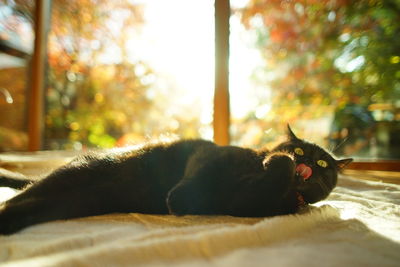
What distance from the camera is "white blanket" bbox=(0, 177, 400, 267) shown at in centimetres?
49

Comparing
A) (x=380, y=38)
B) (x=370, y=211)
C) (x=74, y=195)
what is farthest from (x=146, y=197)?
(x=380, y=38)

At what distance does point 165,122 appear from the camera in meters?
3.15

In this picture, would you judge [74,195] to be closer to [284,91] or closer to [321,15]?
[284,91]

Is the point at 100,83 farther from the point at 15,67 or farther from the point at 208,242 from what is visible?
the point at 208,242

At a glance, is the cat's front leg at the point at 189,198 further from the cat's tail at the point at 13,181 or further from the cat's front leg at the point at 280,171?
the cat's tail at the point at 13,181

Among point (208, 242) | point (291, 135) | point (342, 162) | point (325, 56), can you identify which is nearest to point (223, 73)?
point (325, 56)

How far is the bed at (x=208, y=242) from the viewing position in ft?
1.60

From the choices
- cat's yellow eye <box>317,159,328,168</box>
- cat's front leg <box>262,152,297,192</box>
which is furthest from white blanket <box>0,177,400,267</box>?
cat's yellow eye <box>317,159,328,168</box>

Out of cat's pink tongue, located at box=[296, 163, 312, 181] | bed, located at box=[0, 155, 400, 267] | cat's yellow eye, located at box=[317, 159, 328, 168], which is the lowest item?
bed, located at box=[0, 155, 400, 267]

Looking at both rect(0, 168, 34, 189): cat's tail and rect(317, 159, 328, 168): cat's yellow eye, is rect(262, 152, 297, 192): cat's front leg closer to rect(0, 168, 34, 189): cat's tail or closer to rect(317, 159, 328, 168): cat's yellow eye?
rect(317, 159, 328, 168): cat's yellow eye

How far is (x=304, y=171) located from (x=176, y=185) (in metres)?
0.43

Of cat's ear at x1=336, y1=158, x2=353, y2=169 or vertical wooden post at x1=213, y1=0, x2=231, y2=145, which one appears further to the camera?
vertical wooden post at x1=213, y1=0, x2=231, y2=145

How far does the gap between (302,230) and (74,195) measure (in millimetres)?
593

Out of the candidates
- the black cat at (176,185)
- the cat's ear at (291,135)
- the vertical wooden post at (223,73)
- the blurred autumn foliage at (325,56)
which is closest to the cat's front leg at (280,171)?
the black cat at (176,185)
